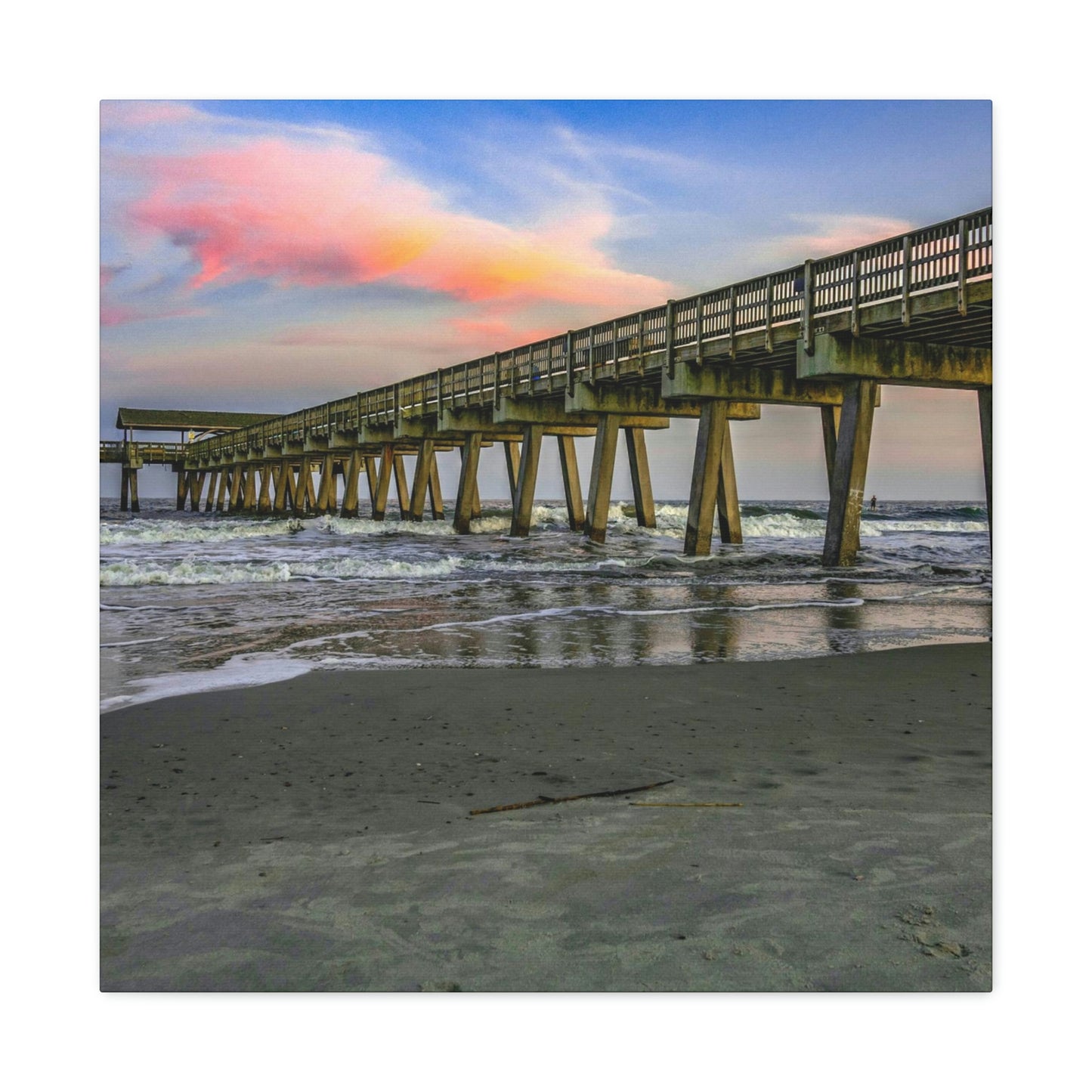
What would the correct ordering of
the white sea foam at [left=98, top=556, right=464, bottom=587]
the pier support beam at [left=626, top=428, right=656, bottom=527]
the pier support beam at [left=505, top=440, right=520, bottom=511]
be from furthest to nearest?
1. the pier support beam at [left=505, top=440, right=520, bottom=511]
2. the pier support beam at [left=626, top=428, right=656, bottom=527]
3. the white sea foam at [left=98, top=556, right=464, bottom=587]

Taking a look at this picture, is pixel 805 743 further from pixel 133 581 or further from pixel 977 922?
pixel 133 581

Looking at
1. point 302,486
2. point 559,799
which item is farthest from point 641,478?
point 559,799

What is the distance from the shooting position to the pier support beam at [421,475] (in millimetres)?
37531

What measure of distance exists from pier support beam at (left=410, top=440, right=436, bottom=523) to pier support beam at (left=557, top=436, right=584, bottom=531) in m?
5.05

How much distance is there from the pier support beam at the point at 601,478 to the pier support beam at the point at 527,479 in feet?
11.9

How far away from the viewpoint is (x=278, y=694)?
672 cm

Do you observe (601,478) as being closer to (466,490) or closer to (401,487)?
(466,490)

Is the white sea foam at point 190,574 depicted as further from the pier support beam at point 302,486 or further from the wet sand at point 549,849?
the pier support beam at point 302,486

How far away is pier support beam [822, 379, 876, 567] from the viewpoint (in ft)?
53.0

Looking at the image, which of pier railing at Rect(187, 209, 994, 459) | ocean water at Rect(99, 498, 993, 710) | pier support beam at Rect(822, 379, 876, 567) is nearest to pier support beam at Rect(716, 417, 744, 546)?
ocean water at Rect(99, 498, 993, 710)

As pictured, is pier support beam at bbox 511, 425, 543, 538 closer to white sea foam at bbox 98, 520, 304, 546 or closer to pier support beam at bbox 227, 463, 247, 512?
white sea foam at bbox 98, 520, 304, 546

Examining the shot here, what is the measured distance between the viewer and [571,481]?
3656cm

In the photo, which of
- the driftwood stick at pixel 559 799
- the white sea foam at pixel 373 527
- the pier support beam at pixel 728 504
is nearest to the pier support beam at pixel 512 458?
the white sea foam at pixel 373 527
